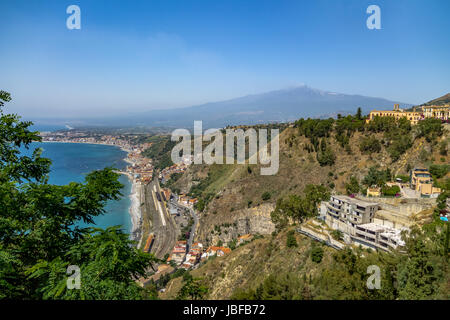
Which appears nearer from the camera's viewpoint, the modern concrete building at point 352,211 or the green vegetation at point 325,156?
the modern concrete building at point 352,211

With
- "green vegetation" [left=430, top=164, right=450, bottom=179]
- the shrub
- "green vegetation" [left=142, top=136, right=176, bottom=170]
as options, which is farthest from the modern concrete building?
"green vegetation" [left=142, top=136, right=176, bottom=170]

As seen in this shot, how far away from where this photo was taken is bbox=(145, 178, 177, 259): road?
26.0 m

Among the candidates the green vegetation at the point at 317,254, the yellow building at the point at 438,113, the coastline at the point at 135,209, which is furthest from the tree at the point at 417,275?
the coastline at the point at 135,209

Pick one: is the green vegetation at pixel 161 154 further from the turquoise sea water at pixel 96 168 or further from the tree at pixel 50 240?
the tree at pixel 50 240

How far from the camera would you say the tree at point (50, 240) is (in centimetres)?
245

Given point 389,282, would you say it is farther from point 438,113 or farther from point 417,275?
point 438,113

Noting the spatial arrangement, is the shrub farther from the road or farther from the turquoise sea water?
the turquoise sea water

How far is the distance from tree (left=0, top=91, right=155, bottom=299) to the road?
22196 mm

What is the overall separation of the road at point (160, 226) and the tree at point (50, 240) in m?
22.2

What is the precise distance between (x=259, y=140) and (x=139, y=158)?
39572 mm

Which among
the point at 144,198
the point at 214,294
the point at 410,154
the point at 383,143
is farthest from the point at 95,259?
the point at 144,198

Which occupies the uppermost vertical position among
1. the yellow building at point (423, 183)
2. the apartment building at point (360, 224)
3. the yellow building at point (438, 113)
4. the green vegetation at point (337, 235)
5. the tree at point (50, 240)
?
the yellow building at point (438, 113)

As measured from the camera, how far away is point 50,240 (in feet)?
9.28
